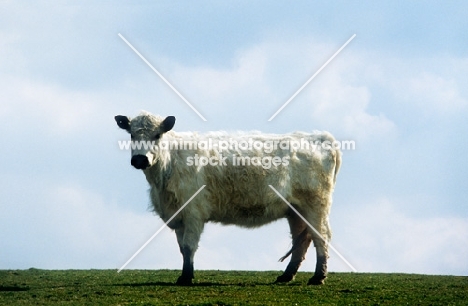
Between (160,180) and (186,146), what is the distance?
117cm

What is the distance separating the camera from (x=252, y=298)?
15.4 metres

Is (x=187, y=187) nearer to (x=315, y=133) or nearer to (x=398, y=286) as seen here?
(x=315, y=133)

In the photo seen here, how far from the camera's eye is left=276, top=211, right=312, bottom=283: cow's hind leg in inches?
775

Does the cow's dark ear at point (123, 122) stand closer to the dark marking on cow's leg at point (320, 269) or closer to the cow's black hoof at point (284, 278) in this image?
the cow's black hoof at point (284, 278)

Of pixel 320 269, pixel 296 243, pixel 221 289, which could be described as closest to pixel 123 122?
pixel 221 289

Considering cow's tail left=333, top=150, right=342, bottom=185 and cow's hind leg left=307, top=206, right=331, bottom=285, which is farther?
cow's tail left=333, top=150, right=342, bottom=185

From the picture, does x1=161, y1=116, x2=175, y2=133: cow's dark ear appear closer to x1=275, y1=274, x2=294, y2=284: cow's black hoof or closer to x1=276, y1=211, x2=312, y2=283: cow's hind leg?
x1=276, y1=211, x2=312, y2=283: cow's hind leg

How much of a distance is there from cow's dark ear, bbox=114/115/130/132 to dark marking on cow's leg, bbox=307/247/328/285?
236 inches

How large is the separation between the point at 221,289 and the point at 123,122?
4890 mm

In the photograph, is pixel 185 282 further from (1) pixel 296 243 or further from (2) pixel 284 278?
(1) pixel 296 243

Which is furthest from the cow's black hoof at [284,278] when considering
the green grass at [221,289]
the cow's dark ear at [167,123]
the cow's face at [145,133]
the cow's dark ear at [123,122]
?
the cow's dark ear at [123,122]

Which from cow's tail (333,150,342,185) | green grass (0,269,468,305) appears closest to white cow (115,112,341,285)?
cow's tail (333,150,342,185)

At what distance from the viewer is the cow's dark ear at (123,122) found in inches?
722

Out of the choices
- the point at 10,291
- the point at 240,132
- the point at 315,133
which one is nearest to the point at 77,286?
the point at 10,291
